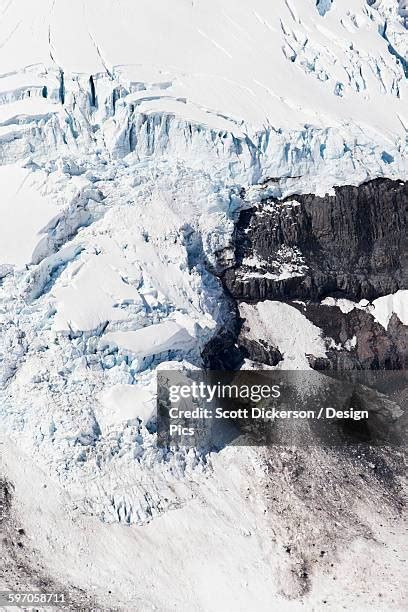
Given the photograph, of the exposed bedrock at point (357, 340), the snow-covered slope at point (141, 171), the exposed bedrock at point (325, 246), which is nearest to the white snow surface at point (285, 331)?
the snow-covered slope at point (141, 171)

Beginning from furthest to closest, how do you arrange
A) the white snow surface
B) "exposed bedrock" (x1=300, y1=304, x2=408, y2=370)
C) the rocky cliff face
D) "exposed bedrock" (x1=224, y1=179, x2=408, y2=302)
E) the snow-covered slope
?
1. "exposed bedrock" (x1=224, y1=179, x2=408, y2=302)
2. the rocky cliff face
3. "exposed bedrock" (x1=300, y1=304, x2=408, y2=370)
4. the white snow surface
5. the snow-covered slope

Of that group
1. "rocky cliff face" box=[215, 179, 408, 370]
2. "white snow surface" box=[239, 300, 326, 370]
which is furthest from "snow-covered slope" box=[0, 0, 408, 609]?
"rocky cliff face" box=[215, 179, 408, 370]

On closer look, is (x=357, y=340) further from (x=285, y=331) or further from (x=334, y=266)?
(x=334, y=266)

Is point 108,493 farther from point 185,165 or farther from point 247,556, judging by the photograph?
point 185,165

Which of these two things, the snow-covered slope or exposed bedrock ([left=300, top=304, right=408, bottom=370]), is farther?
exposed bedrock ([left=300, top=304, right=408, bottom=370])

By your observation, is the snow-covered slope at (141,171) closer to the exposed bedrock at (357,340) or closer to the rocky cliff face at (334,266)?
the rocky cliff face at (334,266)

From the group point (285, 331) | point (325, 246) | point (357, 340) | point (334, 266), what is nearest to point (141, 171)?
point (325, 246)

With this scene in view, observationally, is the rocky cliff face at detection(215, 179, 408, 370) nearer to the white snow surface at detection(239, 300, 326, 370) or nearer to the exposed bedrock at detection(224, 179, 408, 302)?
the exposed bedrock at detection(224, 179, 408, 302)
